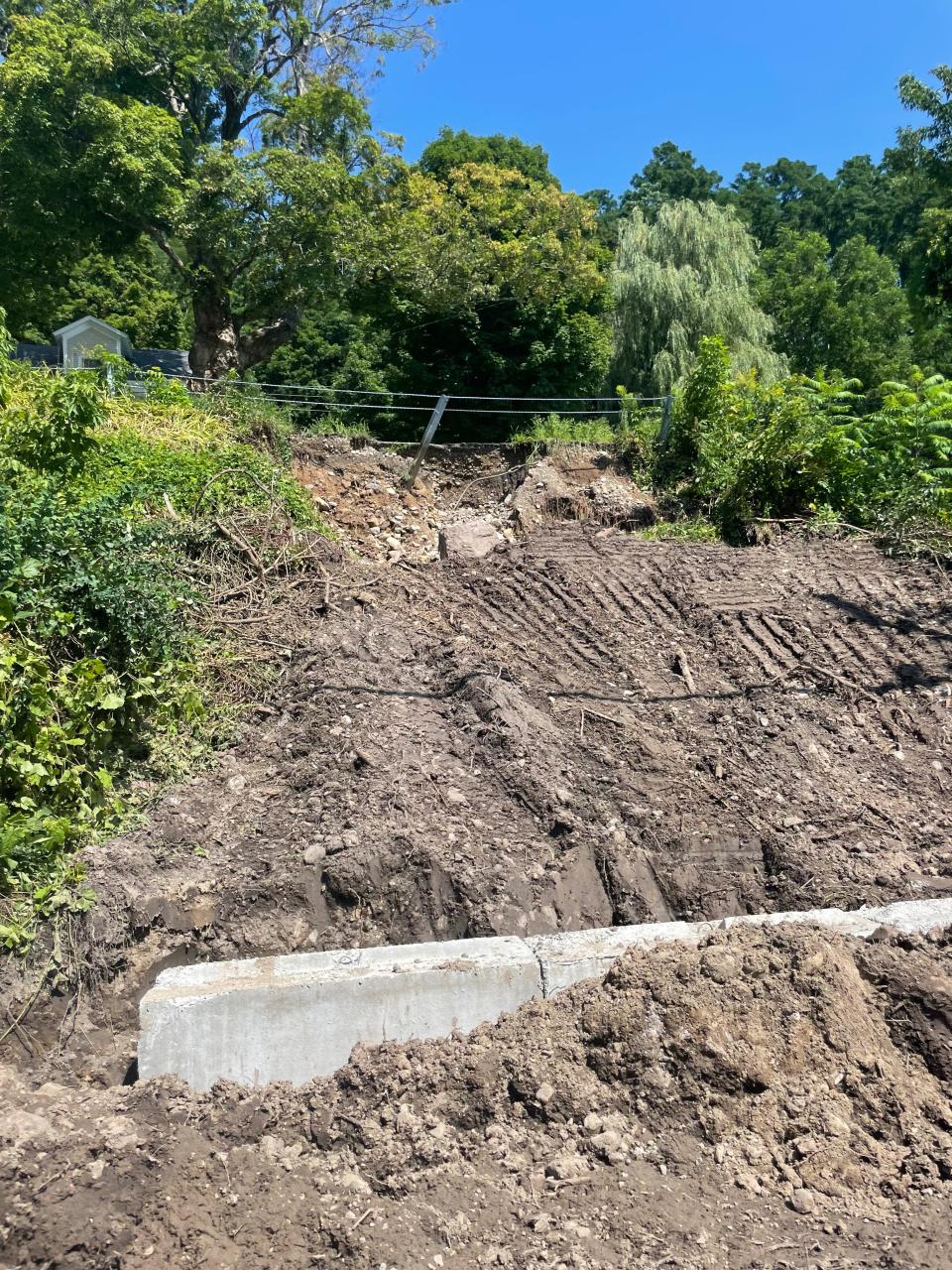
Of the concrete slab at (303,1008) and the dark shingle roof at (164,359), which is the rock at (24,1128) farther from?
the dark shingle roof at (164,359)

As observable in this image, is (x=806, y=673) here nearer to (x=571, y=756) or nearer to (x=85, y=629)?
(x=571, y=756)

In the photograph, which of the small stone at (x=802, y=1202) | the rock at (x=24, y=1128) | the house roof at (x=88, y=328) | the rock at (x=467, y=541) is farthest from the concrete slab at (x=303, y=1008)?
the house roof at (x=88, y=328)

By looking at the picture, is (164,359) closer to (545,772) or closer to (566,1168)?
(545,772)

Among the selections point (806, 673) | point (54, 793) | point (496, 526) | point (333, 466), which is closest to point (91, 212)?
point (333, 466)

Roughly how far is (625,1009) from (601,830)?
155cm

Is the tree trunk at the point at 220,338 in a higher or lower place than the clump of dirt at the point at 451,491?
higher

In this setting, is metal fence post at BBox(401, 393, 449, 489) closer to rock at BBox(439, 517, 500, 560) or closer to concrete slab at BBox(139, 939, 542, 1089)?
rock at BBox(439, 517, 500, 560)

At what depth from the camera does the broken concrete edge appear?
3393 mm

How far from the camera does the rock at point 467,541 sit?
786cm

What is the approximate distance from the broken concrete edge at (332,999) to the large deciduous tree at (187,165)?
1071 cm

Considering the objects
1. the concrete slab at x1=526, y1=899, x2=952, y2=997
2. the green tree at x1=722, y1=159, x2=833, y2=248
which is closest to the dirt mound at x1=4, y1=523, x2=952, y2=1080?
the concrete slab at x1=526, y1=899, x2=952, y2=997

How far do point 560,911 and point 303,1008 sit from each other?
4.72 ft

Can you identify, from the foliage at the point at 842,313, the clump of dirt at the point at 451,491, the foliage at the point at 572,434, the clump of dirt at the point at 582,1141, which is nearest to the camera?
the clump of dirt at the point at 582,1141

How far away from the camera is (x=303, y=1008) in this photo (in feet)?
11.3
